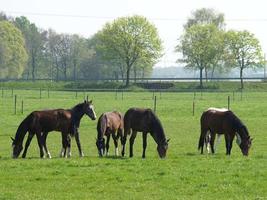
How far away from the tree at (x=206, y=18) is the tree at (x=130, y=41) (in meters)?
24.2

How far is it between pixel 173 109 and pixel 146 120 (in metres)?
26.9

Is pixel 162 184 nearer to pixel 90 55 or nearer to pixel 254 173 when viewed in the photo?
pixel 254 173

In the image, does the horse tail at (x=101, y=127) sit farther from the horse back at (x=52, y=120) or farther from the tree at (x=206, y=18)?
the tree at (x=206, y=18)

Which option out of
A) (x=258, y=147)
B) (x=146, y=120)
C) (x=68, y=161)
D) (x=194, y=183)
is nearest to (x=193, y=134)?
(x=258, y=147)

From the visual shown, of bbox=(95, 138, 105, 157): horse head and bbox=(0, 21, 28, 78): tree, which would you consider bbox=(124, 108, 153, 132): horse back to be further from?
bbox=(0, 21, 28, 78): tree

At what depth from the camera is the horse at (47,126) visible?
58.4 ft

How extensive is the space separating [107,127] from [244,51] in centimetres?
8053

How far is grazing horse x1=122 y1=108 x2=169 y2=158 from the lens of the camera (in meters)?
17.6

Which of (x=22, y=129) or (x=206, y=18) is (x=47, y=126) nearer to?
(x=22, y=129)

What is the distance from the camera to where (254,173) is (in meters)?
13.8

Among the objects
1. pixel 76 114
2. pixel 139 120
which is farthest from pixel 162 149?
pixel 76 114

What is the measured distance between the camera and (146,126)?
17906mm

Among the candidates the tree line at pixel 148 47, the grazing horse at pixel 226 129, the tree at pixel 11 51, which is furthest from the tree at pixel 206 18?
the grazing horse at pixel 226 129

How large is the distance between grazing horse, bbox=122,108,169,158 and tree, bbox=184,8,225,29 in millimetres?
104180
